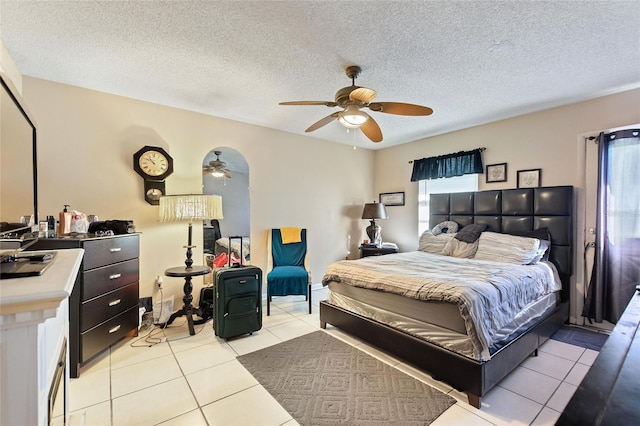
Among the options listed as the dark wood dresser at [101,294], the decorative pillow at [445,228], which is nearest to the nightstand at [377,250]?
the decorative pillow at [445,228]

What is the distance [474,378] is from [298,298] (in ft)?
9.02

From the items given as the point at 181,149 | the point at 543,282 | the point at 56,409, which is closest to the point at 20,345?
the point at 56,409

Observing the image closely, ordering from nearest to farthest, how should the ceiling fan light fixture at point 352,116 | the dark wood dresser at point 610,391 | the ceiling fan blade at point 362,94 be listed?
the dark wood dresser at point 610,391 < the ceiling fan blade at point 362,94 < the ceiling fan light fixture at point 352,116

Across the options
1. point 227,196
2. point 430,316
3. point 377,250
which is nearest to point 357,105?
point 430,316

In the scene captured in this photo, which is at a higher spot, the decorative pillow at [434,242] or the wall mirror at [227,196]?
the wall mirror at [227,196]

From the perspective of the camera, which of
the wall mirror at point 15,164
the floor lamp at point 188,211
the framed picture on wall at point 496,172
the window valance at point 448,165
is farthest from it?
the window valance at point 448,165

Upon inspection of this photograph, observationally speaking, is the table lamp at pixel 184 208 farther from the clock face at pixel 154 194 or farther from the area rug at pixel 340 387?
the area rug at pixel 340 387

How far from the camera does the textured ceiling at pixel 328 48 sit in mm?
1812

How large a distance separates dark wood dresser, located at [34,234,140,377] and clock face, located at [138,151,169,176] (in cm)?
84

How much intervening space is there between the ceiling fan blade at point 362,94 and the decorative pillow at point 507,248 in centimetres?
238

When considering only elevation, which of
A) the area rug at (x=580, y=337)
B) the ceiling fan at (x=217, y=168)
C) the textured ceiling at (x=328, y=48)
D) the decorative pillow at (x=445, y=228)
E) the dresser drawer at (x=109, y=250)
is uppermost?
the textured ceiling at (x=328, y=48)

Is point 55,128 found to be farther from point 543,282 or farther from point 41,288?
point 543,282

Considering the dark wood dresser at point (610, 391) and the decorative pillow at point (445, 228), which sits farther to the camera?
the decorative pillow at point (445, 228)

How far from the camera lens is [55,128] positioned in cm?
279
